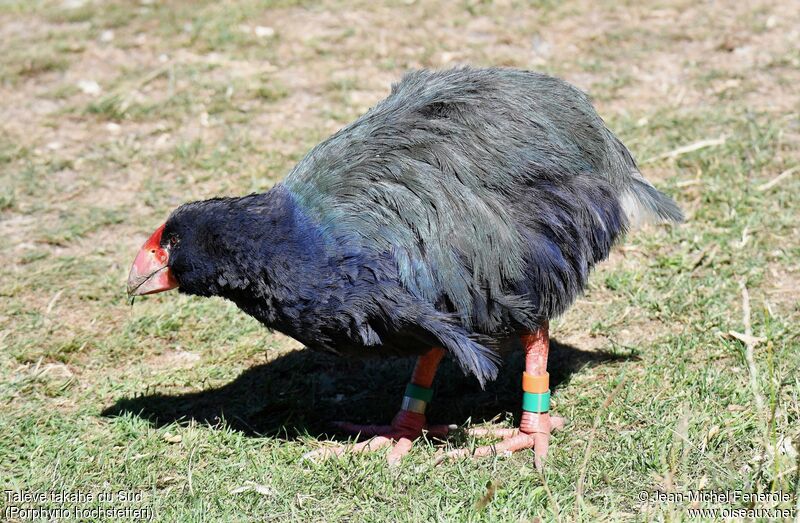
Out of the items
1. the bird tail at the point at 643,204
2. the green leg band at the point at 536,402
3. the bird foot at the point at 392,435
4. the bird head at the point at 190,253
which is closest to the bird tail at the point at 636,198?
the bird tail at the point at 643,204

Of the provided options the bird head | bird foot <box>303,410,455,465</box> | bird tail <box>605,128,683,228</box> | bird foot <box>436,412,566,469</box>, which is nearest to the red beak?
the bird head

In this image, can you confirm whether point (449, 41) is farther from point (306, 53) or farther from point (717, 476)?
point (717, 476)

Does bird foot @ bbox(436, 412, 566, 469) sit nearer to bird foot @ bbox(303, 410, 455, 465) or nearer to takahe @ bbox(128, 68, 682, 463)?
takahe @ bbox(128, 68, 682, 463)

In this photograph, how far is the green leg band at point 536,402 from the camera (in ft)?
10.8

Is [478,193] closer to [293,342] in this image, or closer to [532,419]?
[532,419]

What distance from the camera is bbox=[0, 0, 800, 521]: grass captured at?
309 centimetres

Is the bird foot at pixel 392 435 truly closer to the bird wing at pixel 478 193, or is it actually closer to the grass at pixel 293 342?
the grass at pixel 293 342

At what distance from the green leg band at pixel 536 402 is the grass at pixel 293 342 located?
0.51ft

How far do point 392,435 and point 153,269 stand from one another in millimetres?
1038

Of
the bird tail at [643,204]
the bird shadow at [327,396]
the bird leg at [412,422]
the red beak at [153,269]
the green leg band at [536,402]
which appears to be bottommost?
the bird shadow at [327,396]

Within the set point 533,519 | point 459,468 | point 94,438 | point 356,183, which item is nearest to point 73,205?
point 94,438

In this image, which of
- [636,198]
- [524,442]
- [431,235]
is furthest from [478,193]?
[524,442]

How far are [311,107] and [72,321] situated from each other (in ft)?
7.10

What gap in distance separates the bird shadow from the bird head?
0.57 m
